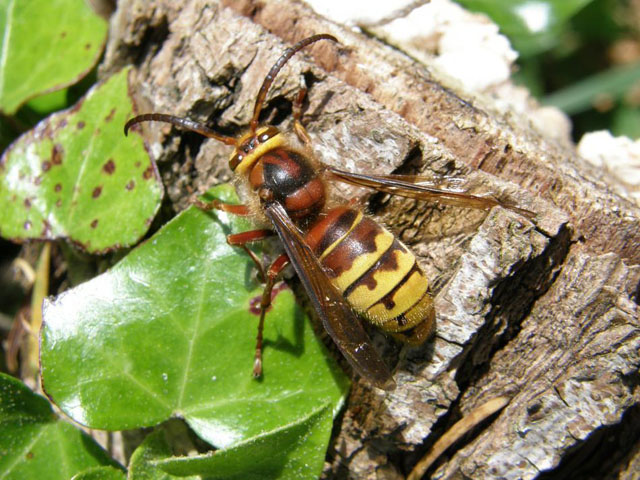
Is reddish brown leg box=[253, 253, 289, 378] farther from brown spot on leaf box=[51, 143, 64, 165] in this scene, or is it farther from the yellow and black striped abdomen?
brown spot on leaf box=[51, 143, 64, 165]

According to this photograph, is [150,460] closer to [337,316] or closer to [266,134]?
[337,316]

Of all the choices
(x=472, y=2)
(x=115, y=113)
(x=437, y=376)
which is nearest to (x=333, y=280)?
(x=437, y=376)

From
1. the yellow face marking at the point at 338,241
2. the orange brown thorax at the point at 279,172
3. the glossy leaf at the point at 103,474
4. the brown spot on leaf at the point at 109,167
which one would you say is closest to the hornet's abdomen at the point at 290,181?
the orange brown thorax at the point at 279,172

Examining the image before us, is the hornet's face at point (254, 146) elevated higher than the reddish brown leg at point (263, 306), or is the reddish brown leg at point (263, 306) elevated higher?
the hornet's face at point (254, 146)

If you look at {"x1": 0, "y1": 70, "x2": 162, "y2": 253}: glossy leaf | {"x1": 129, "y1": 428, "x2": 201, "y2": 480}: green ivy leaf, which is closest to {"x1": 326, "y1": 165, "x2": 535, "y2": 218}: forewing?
{"x1": 0, "y1": 70, "x2": 162, "y2": 253}: glossy leaf

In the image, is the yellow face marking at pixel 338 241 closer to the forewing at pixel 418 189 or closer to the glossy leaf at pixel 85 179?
the forewing at pixel 418 189
